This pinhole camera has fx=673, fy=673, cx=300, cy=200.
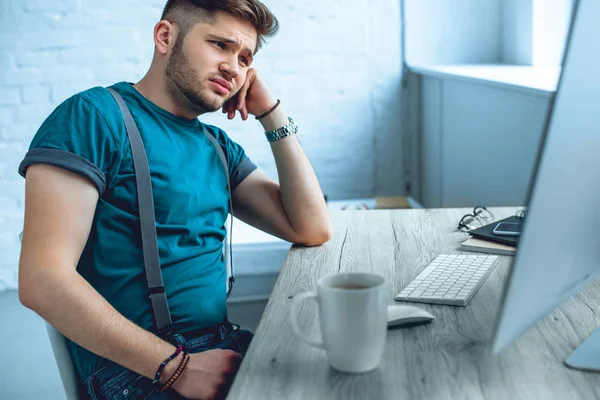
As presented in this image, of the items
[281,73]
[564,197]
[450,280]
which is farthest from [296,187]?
[281,73]

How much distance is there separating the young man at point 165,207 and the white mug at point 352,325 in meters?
0.29

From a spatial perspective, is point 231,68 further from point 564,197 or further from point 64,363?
point 564,197

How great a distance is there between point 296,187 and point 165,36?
0.39 meters

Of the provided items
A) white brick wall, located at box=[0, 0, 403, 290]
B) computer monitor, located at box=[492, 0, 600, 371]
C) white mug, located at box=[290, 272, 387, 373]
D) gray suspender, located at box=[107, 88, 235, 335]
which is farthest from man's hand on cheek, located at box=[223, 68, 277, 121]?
white brick wall, located at box=[0, 0, 403, 290]

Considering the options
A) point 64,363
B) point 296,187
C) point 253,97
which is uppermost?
point 253,97

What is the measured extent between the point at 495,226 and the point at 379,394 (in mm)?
712

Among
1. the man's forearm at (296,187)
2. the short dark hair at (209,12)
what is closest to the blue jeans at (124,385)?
the man's forearm at (296,187)

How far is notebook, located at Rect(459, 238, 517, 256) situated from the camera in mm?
1174

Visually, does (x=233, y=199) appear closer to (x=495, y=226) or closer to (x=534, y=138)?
(x=495, y=226)

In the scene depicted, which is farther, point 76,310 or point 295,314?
point 76,310

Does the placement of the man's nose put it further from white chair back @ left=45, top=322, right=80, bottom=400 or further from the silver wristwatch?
white chair back @ left=45, top=322, right=80, bottom=400

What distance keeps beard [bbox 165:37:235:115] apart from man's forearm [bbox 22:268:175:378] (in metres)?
0.44

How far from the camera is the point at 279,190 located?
142 cm

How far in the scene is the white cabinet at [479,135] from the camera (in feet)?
6.44
